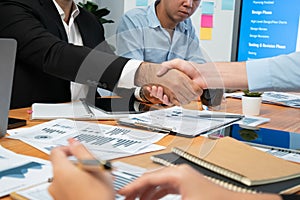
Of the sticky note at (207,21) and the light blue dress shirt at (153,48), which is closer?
the light blue dress shirt at (153,48)

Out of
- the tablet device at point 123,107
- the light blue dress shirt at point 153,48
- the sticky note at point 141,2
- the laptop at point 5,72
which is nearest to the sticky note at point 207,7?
the sticky note at point 141,2

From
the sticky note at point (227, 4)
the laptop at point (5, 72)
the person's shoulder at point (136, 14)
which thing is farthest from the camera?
the sticky note at point (227, 4)

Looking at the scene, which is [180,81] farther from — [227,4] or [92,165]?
[227,4]

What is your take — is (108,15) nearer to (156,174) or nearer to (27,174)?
(27,174)

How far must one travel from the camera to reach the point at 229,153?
712 millimetres

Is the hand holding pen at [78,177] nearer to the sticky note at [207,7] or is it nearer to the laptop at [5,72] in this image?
the laptop at [5,72]

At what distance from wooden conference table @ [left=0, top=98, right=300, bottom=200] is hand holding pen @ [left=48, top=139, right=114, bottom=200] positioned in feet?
0.87

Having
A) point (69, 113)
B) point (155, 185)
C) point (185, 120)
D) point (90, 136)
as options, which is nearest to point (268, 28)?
point (185, 120)

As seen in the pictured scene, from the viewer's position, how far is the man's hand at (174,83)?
0.92 meters

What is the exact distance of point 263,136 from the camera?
95 cm

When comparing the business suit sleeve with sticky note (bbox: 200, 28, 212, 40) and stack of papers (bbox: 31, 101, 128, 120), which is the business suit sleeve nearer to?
stack of papers (bbox: 31, 101, 128, 120)

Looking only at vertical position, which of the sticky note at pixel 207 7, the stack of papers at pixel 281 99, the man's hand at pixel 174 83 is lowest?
the stack of papers at pixel 281 99

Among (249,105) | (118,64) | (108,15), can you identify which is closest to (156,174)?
(118,64)

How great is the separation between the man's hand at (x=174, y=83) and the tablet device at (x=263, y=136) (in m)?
0.11
